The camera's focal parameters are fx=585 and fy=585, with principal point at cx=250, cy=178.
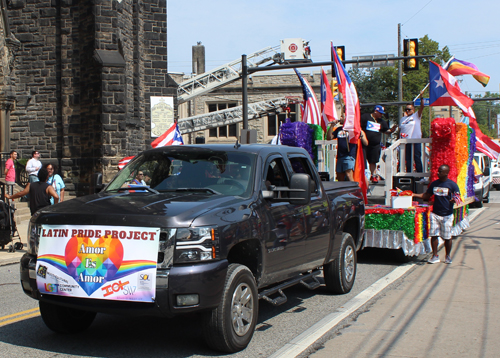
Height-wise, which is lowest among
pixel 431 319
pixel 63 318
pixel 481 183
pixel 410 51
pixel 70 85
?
pixel 431 319

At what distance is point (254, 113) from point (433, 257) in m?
29.2

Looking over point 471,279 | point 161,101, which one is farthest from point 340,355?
point 161,101

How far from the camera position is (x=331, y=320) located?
6.14 meters

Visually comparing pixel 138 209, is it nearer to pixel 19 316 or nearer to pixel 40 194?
pixel 19 316

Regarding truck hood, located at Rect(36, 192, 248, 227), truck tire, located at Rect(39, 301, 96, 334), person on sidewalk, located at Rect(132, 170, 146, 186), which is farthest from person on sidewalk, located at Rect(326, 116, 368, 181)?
truck tire, located at Rect(39, 301, 96, 334)

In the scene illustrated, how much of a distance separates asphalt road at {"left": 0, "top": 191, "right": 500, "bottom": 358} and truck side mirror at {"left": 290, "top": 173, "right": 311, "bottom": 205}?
1.28 metres

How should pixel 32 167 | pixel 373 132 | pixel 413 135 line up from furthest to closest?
pixel 32 167 < pixel 413 135 < pixel 373 132

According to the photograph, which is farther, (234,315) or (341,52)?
(341,52)

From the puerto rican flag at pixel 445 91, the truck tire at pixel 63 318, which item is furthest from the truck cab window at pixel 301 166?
the puerto rican flag at pixel 445 91

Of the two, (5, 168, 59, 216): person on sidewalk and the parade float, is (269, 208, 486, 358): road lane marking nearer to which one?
the parade float

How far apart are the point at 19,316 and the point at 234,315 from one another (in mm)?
2789

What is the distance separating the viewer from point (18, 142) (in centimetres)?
2338

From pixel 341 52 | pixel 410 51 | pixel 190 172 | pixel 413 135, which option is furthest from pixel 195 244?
pixel 410 51

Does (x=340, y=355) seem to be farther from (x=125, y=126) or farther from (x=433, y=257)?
(x=125, y=126)
